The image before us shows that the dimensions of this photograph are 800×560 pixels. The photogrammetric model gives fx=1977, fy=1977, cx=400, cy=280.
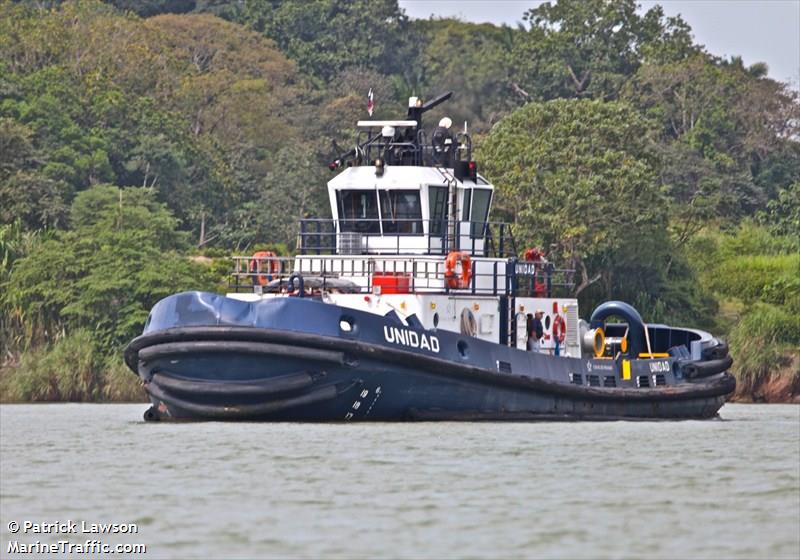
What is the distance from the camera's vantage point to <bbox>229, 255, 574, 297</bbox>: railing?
33375 mm

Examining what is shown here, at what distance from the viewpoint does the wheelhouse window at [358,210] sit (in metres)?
35.1

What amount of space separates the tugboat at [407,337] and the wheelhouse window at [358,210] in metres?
0.03

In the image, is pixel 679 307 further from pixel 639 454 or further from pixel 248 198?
pixel 639 454

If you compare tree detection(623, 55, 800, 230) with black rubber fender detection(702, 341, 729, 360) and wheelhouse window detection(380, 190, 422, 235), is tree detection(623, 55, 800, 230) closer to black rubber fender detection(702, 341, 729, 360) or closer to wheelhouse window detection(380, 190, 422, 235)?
black rubber fender detection(702, 341, 729, 360)

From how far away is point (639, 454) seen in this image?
27.4 m

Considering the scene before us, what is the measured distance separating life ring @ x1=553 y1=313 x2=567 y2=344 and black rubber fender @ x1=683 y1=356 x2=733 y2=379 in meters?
2.70

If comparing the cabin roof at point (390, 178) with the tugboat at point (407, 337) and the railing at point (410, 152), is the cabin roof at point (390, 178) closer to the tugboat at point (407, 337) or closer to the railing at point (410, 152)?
the tugboat at point (407, 337)

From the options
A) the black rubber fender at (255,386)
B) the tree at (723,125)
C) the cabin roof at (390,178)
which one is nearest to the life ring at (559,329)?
the cabin roof at (390,178)

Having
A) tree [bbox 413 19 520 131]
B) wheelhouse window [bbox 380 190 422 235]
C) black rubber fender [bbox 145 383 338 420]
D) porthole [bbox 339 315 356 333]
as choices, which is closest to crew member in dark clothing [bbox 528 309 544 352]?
wheelhouse window [bbox 380 190 422 235]

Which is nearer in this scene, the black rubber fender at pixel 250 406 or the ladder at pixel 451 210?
the black rubber fender at pixel 250 406

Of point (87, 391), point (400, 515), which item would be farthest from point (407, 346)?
point (87, 391)

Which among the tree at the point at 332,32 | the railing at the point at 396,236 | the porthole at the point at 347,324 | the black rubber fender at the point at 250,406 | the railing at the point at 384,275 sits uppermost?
the tree at the point at 332,32

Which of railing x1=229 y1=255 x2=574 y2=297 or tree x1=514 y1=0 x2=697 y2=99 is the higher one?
tree x1=514 y1=0 x2=697 y2=99

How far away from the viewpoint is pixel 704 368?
37.7 meters
